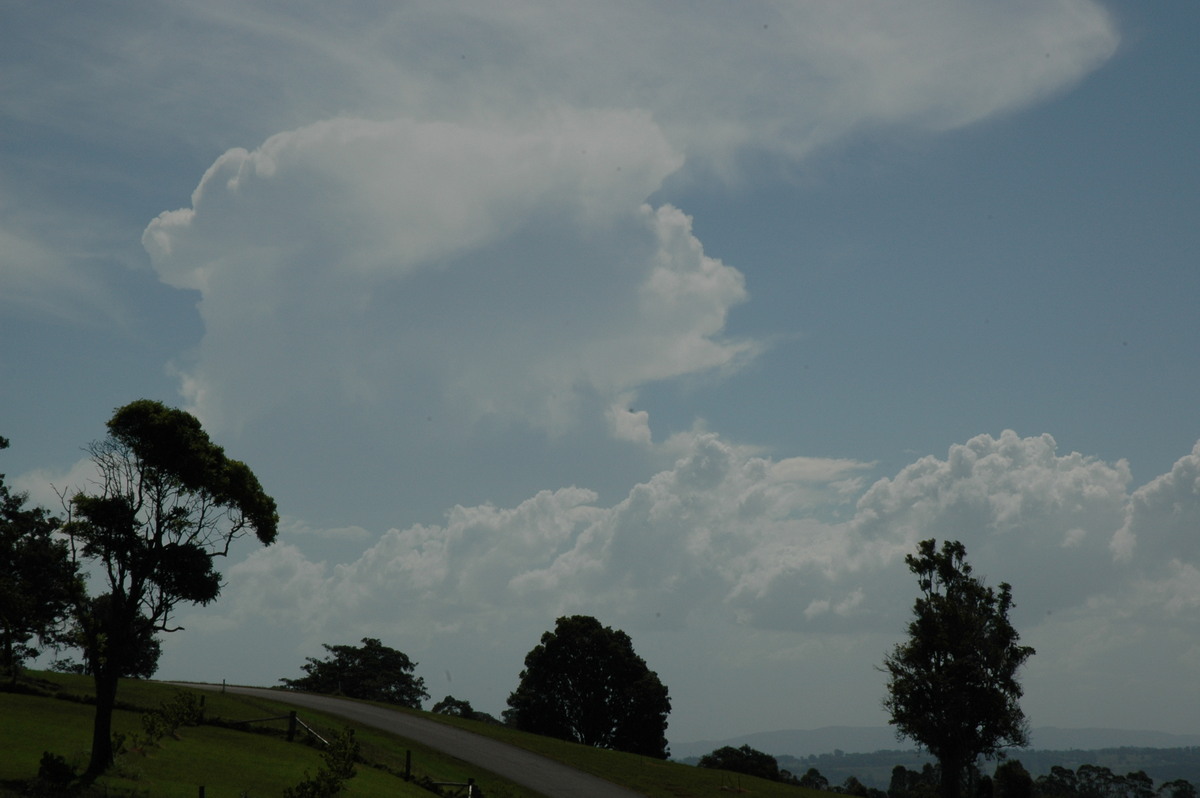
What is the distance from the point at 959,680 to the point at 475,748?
31.5 metres

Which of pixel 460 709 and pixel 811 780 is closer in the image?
pixel 460 709

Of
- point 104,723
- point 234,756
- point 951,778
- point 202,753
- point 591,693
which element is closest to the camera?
point 104,723

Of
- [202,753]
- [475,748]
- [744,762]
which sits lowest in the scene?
[744,762]

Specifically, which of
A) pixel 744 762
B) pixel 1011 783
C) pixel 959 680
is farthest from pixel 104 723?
pixel 1011 783

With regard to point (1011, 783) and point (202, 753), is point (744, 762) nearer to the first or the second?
point (1011, 783)

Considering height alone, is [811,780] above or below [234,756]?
below

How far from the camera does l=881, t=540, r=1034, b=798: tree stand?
201 feet

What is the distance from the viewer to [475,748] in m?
56.3

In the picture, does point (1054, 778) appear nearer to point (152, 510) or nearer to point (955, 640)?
point (955, 640)

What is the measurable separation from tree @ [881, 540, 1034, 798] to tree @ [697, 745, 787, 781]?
26809mm

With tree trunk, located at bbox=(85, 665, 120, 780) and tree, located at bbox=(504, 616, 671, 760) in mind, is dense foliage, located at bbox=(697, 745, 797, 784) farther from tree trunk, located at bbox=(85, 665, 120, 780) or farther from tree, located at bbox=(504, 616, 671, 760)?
tree trunk, located at bbox=(85, 665, 120, 780)

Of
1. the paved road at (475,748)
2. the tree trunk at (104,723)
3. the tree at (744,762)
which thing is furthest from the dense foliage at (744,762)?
the tree trunk at (104,723)

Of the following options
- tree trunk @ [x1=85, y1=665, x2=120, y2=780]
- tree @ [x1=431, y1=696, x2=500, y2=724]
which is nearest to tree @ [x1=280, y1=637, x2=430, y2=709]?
tree @ [x1=431, y1=696, x2=500, y2=724]

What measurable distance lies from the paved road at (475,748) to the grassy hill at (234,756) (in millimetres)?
1520
